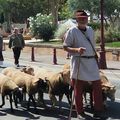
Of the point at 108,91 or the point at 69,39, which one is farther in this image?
the point at 108,91

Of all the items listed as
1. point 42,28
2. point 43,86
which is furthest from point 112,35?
point 43,86

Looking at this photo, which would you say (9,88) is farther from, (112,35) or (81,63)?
(112,35)

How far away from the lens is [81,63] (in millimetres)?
9016

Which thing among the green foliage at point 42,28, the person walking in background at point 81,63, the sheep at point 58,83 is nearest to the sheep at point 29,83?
the sheep at point 58,83

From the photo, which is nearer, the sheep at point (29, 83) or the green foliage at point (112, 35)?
the sheep at point (29, 83)

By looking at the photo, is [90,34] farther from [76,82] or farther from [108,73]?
[108,73]

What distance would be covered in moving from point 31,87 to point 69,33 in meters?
1.71

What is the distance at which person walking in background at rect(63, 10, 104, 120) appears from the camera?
8.95 meters

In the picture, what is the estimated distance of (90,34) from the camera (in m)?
9.04

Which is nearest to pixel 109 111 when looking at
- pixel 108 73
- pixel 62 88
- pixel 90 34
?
pixel 62 88

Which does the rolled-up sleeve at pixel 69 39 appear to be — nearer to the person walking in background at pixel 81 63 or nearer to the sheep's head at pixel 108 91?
the person walking in background at pixel 81 63

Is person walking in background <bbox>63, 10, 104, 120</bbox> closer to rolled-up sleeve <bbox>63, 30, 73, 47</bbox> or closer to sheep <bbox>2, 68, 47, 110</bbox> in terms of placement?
rolled-up sleeve <bbox>63, 30, 73, 47</bbox>

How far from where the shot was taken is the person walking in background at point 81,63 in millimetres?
8945

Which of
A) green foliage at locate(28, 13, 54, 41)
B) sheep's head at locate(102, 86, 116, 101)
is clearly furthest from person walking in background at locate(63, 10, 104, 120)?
green foliage at locate(28, 13, 54, 41)
